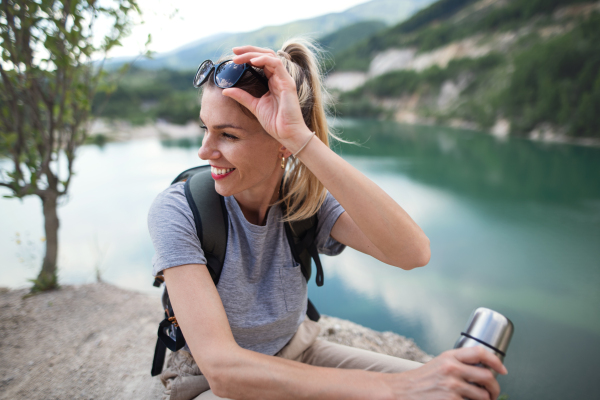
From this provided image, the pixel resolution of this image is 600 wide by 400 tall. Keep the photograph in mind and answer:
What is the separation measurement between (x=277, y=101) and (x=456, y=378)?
35.8 inches

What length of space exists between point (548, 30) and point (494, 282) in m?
31.7

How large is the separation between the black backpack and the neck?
4.0 inches

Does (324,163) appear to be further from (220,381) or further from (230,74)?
(220,381)

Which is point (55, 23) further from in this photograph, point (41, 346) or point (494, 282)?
point (494, 282)

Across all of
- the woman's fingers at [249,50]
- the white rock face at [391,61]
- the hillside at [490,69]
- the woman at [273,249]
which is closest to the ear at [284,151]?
the woman at [273,249]

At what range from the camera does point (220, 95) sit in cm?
111

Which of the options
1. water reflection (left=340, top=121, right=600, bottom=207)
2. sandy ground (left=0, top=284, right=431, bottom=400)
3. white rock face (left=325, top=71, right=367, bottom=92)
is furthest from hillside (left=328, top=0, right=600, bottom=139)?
sandy ground (left=0, top=284, right=431, bottom=400)

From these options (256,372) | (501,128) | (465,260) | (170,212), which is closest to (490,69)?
(501,128)

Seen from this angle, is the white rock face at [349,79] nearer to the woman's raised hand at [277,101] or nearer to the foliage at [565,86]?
the foliage at [565,86]

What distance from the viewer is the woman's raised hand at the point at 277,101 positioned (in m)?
Answer: 1.00

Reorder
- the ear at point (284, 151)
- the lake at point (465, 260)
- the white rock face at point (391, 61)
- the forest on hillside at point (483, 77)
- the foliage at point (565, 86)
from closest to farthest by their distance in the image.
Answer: the ear at point (284, 151)
the lake at point (465, 260)
the foliage at point (565, 86)
the forest on hillside at point (483, 77)
the white rock face at point (391, 61)

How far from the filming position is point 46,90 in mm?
2936

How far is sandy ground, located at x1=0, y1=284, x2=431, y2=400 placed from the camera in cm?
192

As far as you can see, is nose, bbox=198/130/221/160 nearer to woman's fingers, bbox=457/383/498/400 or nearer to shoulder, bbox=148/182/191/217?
shoulder, bbox=148/182/191/217
